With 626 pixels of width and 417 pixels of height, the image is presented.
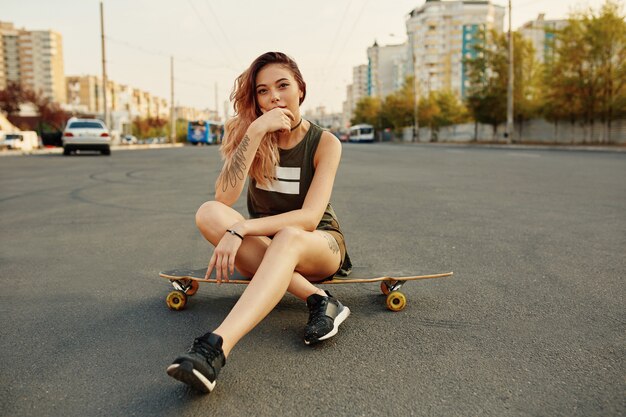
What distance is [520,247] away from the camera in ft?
16.0

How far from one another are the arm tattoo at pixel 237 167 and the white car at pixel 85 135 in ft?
74.3

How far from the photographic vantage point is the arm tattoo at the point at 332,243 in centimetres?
295

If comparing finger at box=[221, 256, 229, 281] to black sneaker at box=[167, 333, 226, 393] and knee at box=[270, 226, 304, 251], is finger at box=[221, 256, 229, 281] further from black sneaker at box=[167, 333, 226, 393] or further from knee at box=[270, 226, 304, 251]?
black sneaker at box=[167, 333, 226, 393]

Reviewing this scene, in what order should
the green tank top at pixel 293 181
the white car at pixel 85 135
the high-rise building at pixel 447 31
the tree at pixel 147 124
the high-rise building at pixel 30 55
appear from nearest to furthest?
the green tank top at pixel 293 181
the white car at pixel 85 135
the tree at pixel 147 124
the high-rise building at pixel 447 31
the high-rise building at pixel 30 55

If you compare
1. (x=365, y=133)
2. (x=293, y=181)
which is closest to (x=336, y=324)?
(x=293, y=181)

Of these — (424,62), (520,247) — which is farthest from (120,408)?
(424,62)

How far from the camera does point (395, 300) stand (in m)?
3.13

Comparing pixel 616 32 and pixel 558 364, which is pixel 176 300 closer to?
pixel 558 364

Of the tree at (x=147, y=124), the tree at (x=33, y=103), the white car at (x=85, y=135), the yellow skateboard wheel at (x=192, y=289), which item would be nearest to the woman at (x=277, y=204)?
the yellow skateboard wheel at (x=192, y=289)

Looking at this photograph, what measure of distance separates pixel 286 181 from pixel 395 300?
2.93 feet

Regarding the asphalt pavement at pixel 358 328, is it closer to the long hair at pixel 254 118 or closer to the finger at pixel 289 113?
the long hair at pixel 254 118

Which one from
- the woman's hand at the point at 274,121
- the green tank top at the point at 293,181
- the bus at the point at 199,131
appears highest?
the bus at the point at 199,131

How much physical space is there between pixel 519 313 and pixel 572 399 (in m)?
1.05

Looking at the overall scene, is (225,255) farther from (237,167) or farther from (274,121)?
(274,121)
